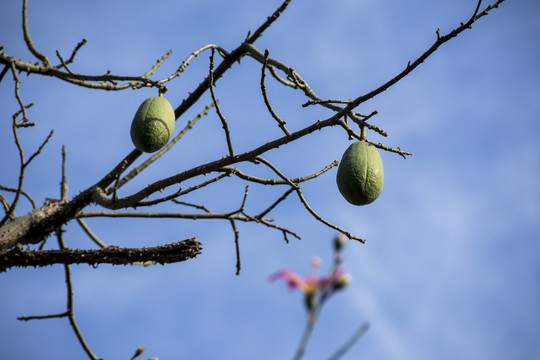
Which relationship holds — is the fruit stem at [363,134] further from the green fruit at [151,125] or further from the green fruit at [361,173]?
the green fruit at [151,125]

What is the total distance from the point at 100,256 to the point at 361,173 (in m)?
1.81

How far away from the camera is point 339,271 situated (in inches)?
48.6

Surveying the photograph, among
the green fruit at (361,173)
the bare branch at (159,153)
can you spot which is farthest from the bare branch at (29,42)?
the green fruit at (361,173)

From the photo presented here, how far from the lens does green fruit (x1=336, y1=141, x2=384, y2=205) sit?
3.15 metres

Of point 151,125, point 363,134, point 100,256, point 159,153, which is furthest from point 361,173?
point 159,153

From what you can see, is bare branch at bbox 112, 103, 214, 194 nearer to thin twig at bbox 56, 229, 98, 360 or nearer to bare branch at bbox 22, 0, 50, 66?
thin twig at bbox 56, 229, 98, 360

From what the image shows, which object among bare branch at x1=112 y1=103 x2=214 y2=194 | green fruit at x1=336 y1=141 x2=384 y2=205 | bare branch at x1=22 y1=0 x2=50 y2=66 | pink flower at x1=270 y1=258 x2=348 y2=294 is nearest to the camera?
pink flower at x1=270 y1=258 x2=348 y2=294

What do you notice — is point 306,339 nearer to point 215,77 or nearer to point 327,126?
point 327,126

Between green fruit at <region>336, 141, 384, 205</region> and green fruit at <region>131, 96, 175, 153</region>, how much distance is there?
4.32 ft

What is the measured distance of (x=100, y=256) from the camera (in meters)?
3.35

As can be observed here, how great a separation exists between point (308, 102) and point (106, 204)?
168 cm

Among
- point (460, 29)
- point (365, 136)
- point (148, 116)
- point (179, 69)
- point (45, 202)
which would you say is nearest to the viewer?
point (460, 29)

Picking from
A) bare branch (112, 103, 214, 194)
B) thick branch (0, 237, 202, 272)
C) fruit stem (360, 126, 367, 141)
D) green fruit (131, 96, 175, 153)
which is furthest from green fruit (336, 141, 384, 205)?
bare branch (112, 103, 214, 194)

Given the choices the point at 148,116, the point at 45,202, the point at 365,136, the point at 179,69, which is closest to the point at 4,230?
the point at 45,202
